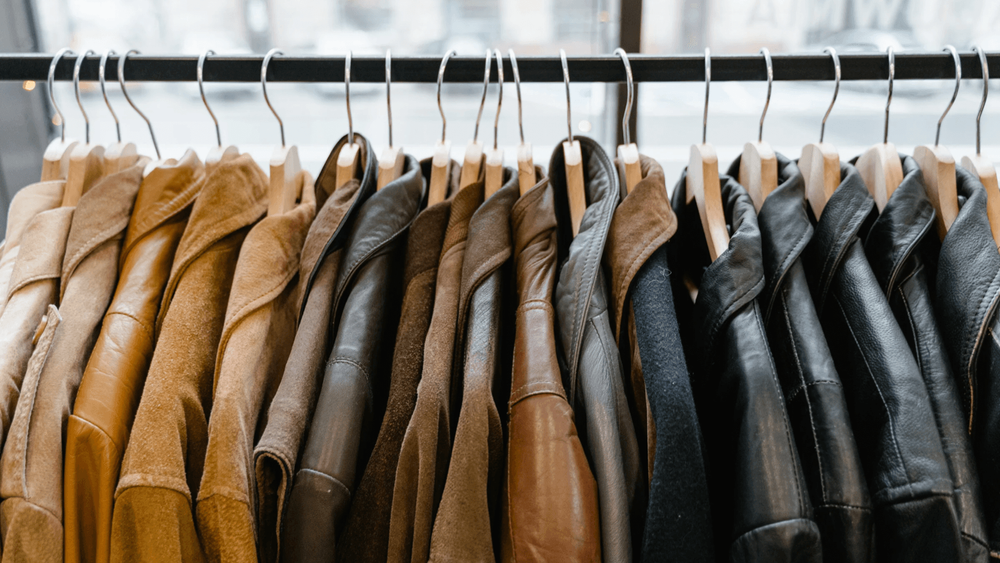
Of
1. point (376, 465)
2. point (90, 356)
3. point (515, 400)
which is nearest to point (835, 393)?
point (515, 400)

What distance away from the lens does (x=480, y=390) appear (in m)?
0.57

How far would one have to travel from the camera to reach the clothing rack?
773mm

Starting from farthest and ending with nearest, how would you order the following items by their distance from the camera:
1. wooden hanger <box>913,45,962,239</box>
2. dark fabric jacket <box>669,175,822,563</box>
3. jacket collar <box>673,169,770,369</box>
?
wooden hanger <box>913,45,962,239</box> → jacket collar <box>673,169,770,369</box> → dark fabric jacket <box>669,175,822,563</box>

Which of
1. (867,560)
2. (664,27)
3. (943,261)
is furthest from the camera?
(664,27)

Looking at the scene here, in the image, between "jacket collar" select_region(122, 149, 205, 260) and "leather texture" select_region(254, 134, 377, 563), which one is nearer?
"leather texture" select_region(254, 134, 377, 563)

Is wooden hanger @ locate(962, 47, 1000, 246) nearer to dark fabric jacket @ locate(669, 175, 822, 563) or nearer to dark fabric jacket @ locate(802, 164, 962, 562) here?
dark fabric jacket @ locate(802, 164, 962, 562)

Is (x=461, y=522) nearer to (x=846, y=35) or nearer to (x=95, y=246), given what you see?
(x=95, y=246)

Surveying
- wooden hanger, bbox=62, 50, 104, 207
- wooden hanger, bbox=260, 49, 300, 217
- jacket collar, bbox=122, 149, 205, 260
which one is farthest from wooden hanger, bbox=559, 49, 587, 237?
wooden hanger, bbox=62, 50, 104, 207

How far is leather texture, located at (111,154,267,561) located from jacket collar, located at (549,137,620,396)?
37 centimetres

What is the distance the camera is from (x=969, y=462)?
1.81 ft

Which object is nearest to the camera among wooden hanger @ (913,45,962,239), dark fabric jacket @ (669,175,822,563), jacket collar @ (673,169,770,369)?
dark fabric jacket @ (669,175,822,563)

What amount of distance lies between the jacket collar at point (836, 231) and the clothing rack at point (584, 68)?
174 mm

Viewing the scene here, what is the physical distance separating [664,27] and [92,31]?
150 centimetres

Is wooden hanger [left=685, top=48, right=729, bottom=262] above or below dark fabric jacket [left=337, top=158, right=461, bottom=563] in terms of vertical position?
above
